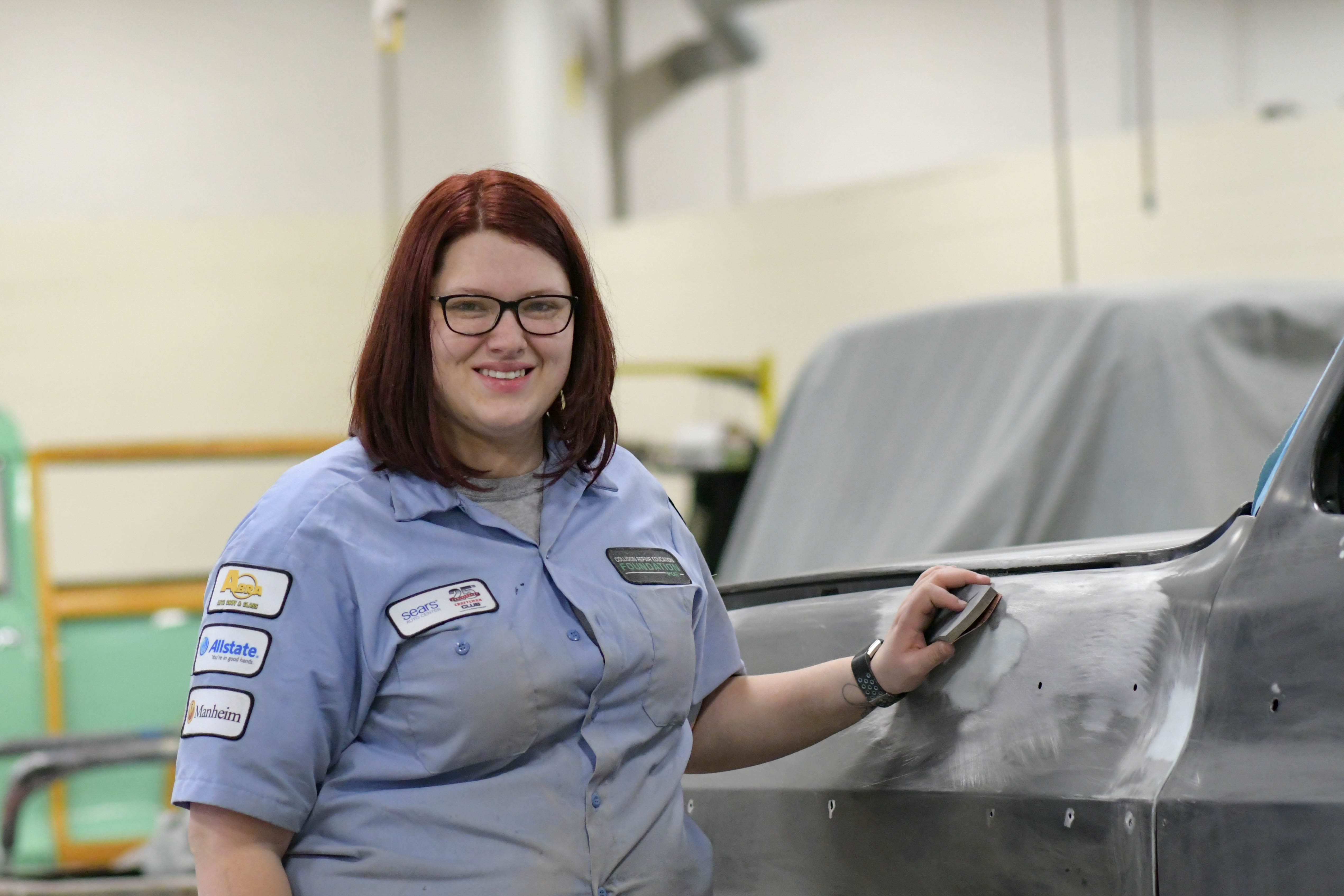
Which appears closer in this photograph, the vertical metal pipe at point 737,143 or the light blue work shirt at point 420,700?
the light blue work shirt at point 420,700

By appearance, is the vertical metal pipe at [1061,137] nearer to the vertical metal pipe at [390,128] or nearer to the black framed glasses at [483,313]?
the vertical metal pipe at [390,128]

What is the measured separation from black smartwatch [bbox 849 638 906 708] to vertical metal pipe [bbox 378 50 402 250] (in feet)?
31.3

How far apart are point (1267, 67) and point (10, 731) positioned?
6.53 meters

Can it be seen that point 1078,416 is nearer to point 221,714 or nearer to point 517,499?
point 517,499

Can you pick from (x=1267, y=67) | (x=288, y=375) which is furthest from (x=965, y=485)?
(x=288, y=375)

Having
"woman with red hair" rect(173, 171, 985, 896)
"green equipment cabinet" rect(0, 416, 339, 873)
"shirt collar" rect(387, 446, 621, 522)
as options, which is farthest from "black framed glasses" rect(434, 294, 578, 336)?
"green equipment cabinet" rect(0, 416, 339, 873)

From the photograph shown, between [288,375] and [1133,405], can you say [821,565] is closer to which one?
[1133,405]

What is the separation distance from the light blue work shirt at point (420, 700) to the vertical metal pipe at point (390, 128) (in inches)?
376

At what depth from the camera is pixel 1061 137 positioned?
7.09 m

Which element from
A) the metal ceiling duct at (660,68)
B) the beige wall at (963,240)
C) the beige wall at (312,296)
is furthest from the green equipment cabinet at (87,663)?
the metal ceiling duct at (660,68)

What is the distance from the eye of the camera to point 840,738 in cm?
186

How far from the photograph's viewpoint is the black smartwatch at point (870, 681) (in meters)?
1.75

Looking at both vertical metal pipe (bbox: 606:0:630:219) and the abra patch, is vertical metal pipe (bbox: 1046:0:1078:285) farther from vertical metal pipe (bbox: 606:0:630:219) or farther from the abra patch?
the abra patch

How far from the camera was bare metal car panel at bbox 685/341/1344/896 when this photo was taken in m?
1.25
